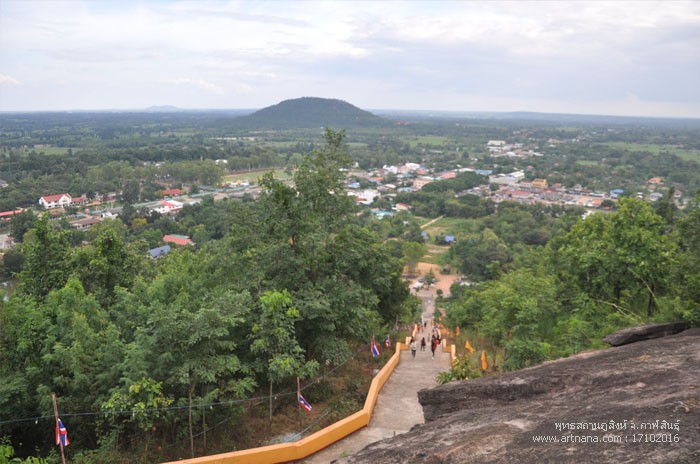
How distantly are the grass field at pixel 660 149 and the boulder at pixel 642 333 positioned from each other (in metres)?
120

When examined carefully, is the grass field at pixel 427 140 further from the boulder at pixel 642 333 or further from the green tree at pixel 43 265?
the boulder at pixel 642 333

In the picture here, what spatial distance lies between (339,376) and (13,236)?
3781cm

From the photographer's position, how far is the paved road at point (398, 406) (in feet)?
25.5

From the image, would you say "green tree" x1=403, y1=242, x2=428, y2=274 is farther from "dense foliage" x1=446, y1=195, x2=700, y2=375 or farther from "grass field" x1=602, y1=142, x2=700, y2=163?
"grass field" x1=602, y1=142, x2=700, y2=163

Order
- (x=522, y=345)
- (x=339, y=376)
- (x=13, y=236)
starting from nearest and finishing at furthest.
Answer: (x=522, y=345) → (x=339, y=376) → (x=13, y=236)

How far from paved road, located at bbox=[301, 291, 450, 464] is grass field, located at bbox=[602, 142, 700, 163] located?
119 metres

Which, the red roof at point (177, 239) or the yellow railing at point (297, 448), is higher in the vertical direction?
the yellow railing at point (297, 448)

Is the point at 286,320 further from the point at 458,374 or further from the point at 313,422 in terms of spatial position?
the point at 458,374

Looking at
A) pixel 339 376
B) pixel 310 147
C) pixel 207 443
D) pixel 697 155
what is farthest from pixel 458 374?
pixel 697 155

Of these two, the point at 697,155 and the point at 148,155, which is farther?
the point at 697,155

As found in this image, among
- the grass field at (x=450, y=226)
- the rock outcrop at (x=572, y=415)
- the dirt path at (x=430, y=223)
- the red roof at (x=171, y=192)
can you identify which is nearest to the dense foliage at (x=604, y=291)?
the rock outcrop at (x=572, y=415)

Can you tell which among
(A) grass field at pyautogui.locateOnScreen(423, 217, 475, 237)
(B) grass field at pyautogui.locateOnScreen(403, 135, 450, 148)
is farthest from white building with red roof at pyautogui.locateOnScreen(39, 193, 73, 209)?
(B) grass field at pyautogui.locateOnScreen(403, 135, 450, 148)

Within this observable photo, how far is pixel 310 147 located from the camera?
12325 centimetres

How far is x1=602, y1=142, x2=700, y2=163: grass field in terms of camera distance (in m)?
115
